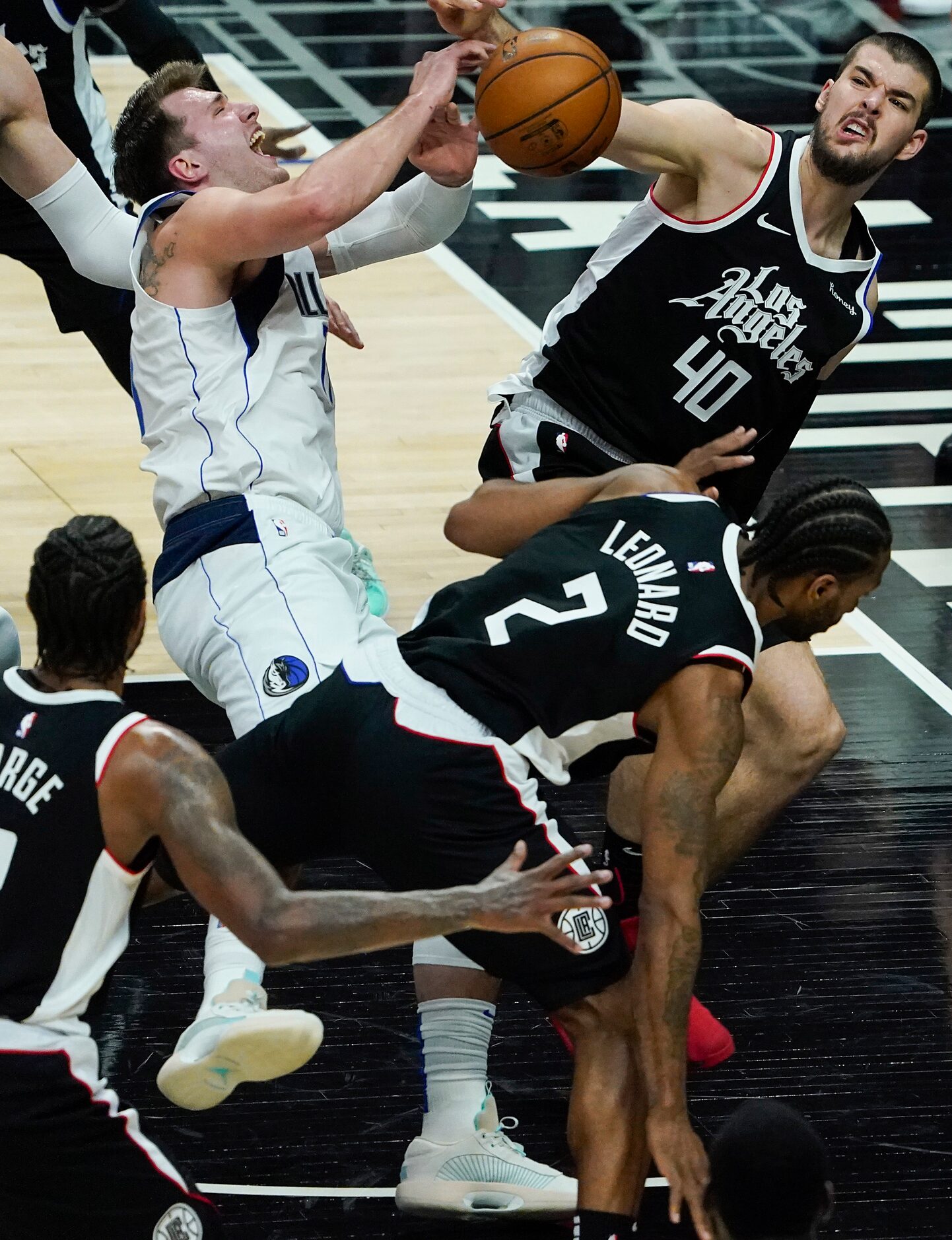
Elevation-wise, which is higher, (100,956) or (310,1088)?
(100,956)

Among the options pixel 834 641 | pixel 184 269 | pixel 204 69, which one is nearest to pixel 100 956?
pixel 184 269

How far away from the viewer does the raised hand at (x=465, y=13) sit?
4.66 metres

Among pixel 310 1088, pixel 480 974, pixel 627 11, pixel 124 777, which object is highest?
pixel 124 777

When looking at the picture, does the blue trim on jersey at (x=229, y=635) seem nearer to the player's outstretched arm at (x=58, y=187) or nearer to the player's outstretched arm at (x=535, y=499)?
the player's outstretched arm at (x=535, y=499)

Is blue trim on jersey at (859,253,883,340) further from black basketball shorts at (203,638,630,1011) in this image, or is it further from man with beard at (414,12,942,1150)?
black basketball shorts at (203,638,630,1011)

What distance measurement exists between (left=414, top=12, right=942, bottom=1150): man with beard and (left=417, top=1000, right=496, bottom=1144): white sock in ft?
2.72

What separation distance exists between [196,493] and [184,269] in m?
0.52

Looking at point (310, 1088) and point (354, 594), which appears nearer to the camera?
point (310, 1088)

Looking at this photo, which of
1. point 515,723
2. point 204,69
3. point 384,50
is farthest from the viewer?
point 384,50

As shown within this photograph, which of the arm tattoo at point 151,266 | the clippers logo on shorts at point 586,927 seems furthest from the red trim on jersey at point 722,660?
the arm tattoo at point 151,266

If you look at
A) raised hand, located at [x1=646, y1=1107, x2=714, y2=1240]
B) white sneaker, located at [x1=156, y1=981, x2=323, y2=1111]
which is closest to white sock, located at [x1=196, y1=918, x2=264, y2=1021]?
white sneaker, located at [x1=156, y1=981, x2=323, y2=1111]

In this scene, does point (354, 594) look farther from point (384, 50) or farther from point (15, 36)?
point (384, 50)

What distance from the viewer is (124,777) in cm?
311

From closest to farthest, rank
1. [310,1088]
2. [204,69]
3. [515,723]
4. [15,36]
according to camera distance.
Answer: [515,723] → [310,1088] → [204,69] → [15,36]
